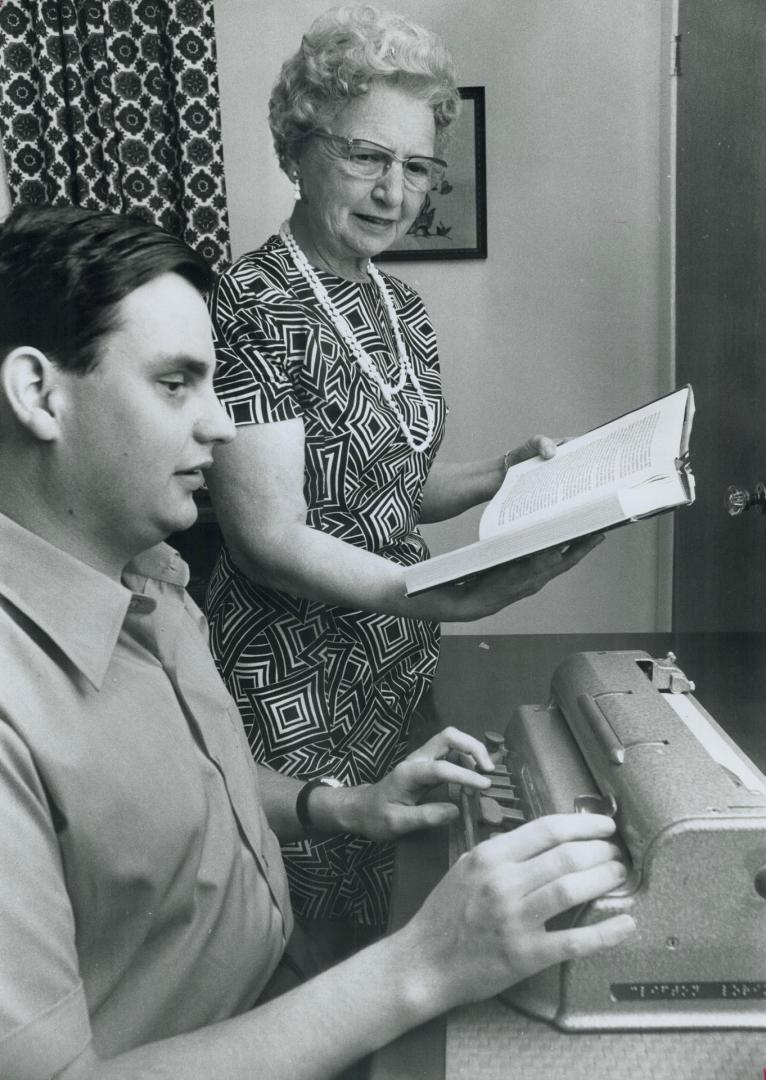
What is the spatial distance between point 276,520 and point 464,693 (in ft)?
1.34

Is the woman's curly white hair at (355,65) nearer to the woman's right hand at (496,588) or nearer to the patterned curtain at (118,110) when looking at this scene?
the woman's right hand at (496,588)

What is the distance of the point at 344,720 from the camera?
4.79ft

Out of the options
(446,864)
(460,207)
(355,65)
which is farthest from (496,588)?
(460,207)

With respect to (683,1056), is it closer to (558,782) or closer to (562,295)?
(558,782)

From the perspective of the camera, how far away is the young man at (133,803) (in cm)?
71

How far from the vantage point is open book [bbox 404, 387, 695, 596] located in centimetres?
95

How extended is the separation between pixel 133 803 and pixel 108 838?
0.13 feet

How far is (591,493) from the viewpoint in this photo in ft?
3.43

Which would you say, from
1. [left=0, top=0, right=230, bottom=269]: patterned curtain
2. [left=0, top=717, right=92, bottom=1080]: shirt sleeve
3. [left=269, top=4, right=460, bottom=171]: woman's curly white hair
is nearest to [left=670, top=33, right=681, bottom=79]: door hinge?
[left=0, top=0, right=230, bottom=269]: patterned curtain

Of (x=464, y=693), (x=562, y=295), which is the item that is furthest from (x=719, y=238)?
(x=464, y=693)

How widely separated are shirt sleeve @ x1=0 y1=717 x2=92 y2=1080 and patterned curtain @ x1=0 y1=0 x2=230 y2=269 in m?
2.40

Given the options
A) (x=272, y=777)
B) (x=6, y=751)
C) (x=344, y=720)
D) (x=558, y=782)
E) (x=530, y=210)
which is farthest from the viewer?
(x=530, y=210)

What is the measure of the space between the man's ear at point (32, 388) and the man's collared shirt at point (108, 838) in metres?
0.08

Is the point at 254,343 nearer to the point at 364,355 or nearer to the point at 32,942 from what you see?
the point at 364,355
